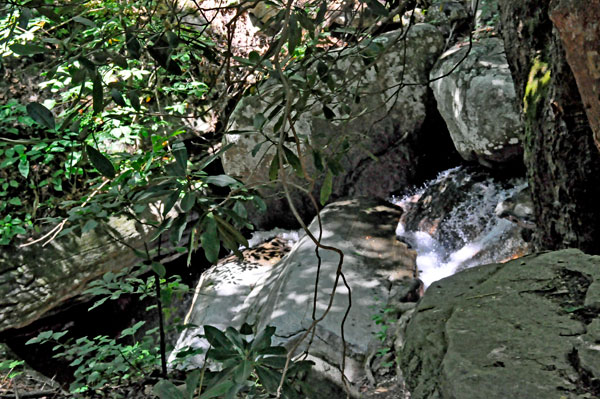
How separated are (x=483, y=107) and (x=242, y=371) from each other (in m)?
4.50

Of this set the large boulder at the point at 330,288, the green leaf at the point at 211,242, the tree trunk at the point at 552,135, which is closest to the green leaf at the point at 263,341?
the green leaf at the point at 211,242

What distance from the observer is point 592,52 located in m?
1.50

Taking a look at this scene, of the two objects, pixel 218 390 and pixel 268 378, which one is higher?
pixel 218 390

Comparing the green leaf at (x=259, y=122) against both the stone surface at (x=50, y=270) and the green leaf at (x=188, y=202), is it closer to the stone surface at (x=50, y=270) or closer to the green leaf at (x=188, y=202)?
the green leaf at (x=188, y=202)

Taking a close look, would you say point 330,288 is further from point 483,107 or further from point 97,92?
point 97,92

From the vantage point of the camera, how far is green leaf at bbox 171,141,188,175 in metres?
1.43

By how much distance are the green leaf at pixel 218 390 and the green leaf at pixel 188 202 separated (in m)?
0.44

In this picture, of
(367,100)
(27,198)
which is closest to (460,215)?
(367,100)

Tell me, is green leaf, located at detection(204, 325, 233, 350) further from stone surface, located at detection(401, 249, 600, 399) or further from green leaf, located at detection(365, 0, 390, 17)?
green leaf, located at detection(365, 0, 390, 17)

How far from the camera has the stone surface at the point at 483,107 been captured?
4.96 meters

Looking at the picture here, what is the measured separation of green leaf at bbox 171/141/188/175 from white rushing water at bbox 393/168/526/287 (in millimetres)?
3714

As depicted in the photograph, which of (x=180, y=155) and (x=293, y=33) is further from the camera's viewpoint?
(x=293, y=33)

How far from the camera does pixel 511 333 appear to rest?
5.50ft

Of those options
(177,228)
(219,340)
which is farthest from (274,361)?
(177,228)
